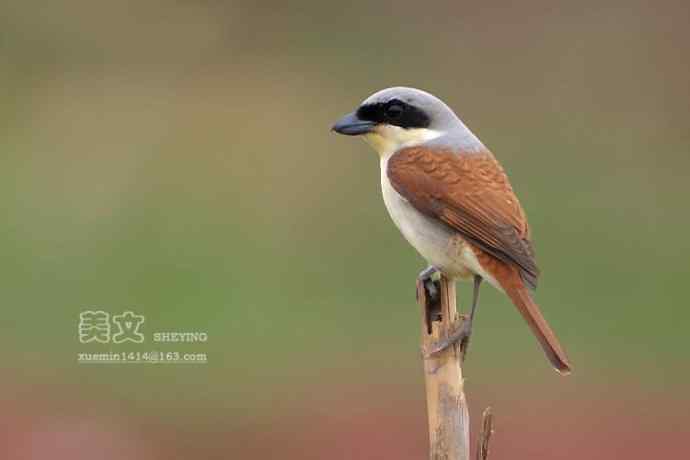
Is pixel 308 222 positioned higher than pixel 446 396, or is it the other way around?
pixel 308 222

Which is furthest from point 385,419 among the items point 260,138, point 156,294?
point 260,138

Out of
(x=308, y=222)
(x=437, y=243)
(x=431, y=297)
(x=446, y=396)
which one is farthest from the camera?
(x=308, y=222)

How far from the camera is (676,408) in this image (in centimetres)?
912

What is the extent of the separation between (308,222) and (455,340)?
6737mm

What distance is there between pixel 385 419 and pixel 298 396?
0.72 m

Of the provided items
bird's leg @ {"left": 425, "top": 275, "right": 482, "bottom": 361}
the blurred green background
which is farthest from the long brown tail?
the blurred green background

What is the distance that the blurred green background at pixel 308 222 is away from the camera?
8.74m

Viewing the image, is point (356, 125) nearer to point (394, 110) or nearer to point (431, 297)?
point (394, 110)

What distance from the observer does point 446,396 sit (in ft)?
15.3

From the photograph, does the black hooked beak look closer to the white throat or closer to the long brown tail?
the white throat

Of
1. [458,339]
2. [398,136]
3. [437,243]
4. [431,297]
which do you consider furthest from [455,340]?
[398,136]

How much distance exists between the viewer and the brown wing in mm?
5188

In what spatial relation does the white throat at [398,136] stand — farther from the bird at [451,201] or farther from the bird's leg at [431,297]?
the bird's leg at [431,297]


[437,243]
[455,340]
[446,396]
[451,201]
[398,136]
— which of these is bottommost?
[446,396]
